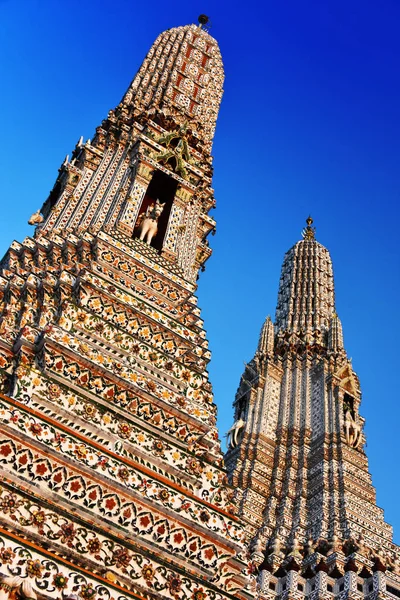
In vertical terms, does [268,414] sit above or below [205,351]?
above

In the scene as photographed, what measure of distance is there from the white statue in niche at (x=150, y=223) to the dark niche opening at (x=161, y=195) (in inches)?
14.2

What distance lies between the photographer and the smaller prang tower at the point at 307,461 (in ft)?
65.8

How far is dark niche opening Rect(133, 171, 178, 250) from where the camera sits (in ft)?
40.8

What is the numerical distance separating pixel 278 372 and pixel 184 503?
25968mm

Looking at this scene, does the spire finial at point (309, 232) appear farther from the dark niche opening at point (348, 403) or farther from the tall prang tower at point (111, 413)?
the tall prang tower at point (111, 413)

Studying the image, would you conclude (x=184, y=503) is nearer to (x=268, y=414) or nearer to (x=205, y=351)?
(x=205, y=351)

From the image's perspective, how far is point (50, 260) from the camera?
32.7ft

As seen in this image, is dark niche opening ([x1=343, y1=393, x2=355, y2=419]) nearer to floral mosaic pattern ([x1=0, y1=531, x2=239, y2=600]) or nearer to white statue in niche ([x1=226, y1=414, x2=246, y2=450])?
white statue in niche ([x1=226, y1=414, x2=246, y2=450])

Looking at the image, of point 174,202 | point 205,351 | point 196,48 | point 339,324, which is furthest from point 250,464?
point 205,351

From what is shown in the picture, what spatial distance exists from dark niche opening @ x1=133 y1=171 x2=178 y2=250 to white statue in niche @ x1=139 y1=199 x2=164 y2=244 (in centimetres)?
36

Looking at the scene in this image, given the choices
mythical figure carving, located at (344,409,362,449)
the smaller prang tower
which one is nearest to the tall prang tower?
the smaller prang tower

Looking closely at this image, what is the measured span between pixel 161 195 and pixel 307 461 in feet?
54.5

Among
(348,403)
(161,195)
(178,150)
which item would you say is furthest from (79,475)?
(348,403)

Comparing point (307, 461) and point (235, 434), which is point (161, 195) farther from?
point (235, 434)
